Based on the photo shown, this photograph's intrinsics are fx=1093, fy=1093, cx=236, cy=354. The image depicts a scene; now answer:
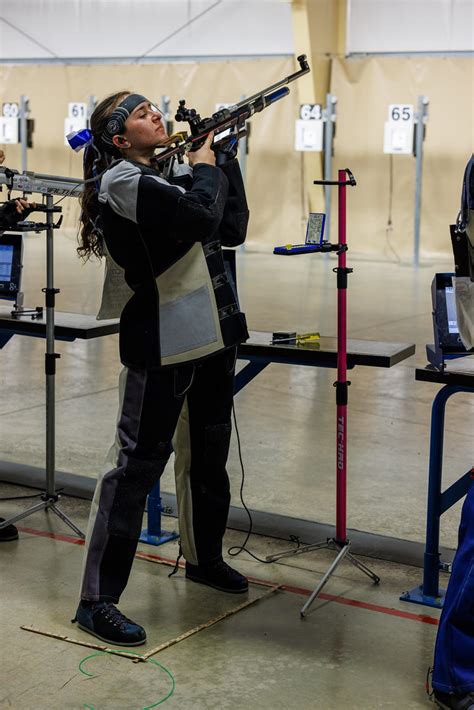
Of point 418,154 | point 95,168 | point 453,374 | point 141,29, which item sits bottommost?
point 453,374

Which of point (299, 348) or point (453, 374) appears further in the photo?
point (299, 348)

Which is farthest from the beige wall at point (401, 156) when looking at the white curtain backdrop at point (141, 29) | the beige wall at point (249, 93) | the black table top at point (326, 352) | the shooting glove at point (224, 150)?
the shooting glove at point (224, 150)

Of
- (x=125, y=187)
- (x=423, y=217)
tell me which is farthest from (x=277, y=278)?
(x=125, y=187)

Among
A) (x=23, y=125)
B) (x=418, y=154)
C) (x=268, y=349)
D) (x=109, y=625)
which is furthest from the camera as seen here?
(x=23, y=125)

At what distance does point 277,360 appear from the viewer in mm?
3812

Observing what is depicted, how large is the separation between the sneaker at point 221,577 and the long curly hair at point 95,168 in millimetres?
1065

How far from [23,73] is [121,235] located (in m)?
14.5

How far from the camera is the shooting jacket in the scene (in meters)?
3.03

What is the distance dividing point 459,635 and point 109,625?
999 mm

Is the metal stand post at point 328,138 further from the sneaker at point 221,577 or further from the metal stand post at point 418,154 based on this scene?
the sneaker at point 221,577

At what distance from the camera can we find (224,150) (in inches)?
128

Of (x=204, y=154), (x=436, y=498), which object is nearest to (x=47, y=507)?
(x=436, y=498)

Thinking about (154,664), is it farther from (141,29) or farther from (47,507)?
(141,29)

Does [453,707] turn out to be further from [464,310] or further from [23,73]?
[23,73]
